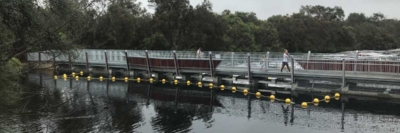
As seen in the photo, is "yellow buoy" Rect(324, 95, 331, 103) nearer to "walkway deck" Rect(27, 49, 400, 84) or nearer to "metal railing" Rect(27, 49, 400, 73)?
"walkway deck" Rect(27, 49, 400, 84)

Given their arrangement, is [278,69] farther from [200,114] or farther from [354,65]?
[200,114]

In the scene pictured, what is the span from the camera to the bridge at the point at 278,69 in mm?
18266

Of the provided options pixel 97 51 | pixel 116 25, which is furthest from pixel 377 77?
pixel 116 25

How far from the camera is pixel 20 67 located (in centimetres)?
773

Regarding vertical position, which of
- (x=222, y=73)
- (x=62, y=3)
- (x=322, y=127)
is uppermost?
(x=62, y=3)

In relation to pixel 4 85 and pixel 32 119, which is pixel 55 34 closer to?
pixel 4 85

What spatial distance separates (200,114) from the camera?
16.2 metres

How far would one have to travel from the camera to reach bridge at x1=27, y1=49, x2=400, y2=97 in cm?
1827

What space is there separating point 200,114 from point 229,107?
2.01 metres

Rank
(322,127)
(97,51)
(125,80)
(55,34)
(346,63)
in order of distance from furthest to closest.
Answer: (97,51) < (125,80) < (346,63) < (322,127) < (55,34)

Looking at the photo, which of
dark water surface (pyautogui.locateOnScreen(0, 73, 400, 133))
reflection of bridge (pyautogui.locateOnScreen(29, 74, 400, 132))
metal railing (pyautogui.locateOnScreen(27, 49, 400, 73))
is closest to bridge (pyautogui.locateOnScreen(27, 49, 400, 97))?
metal railing (pyautogui.locateOnScreen(27, 49, 400, 73))

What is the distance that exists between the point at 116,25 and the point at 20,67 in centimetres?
3313

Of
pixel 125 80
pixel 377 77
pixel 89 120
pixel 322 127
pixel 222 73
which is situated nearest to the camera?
pixel 322 127

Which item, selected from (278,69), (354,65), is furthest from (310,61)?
(354,65)
